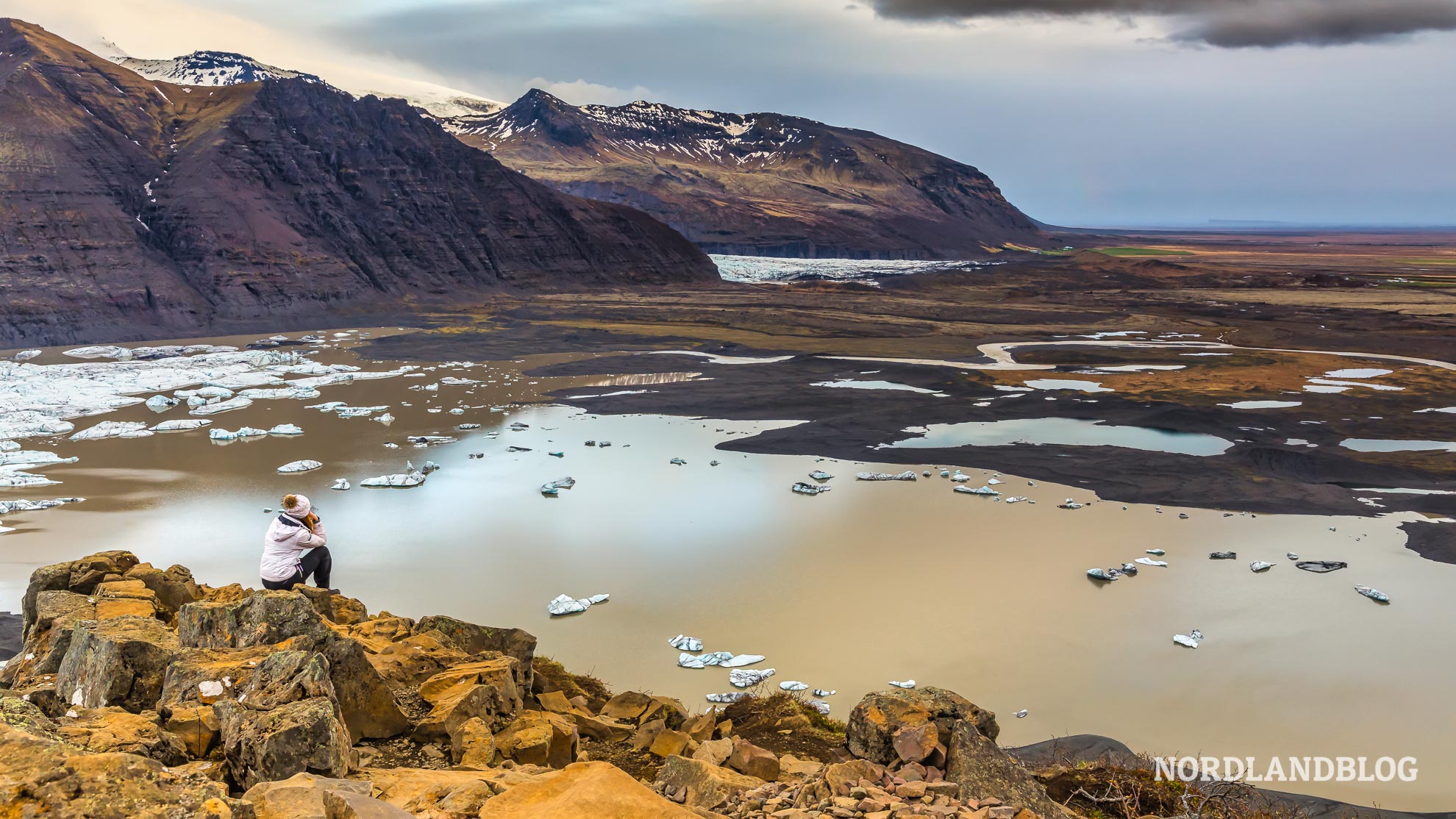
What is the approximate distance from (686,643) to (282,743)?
6.59 metres

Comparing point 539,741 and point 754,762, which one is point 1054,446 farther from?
point 539,741

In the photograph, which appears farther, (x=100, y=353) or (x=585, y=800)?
(x=100, y=353)

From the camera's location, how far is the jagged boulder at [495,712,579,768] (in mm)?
5988

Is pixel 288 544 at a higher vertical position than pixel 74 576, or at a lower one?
higher

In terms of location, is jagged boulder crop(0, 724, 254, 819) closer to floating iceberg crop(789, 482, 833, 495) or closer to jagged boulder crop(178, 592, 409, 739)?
jagged boulder crop(178, 592, 409, 739)

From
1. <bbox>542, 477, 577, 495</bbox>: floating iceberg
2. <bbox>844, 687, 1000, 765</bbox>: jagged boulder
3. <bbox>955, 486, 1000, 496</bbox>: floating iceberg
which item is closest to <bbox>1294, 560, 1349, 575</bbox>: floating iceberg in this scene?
<bbox>955, 486, 1000, 496</bbox>: floating iceberg

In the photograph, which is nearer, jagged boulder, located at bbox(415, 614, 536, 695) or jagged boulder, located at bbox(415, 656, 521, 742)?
jagged boulder, located at bbox(415, 656, 521, 742)

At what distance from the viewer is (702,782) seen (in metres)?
5.25

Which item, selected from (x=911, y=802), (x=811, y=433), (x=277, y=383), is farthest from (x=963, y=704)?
(x=277, y=383)

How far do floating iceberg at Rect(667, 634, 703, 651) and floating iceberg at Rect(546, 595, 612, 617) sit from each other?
1598 mm

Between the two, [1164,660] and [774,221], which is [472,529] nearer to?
[1164,660]

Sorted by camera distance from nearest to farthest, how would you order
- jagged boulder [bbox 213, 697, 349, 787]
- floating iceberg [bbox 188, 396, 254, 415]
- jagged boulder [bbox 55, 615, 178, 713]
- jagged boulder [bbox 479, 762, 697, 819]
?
1. jagged boulder [bbox 479, 762, 697, 819]
2. jagged boulder [bbox 213, 697, 349, 787]
3. jagged boulder [bbox 55, 615, 178, 713]
4. floating iceberg [bbox 188, 396, 254, 415]

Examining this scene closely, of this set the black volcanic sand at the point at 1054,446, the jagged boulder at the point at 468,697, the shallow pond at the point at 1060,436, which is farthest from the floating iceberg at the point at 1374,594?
the jagged boulder at the point at 468,697

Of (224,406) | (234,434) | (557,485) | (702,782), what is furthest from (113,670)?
(224,406)
